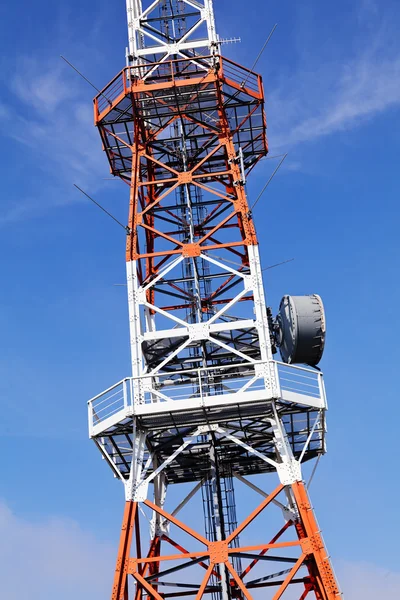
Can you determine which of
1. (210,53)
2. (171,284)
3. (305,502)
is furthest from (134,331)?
(210,53)

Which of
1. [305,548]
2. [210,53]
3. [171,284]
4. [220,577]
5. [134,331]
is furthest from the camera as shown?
[210,53]

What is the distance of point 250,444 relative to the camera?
4431cm

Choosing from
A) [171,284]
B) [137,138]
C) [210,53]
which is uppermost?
[210,53]

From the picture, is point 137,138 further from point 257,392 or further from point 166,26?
point 257,392

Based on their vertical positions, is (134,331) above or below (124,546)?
above

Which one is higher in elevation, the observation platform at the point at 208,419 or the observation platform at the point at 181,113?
the observation platform at the point at 181,113

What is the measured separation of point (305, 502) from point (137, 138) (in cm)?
2080

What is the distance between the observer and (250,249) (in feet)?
149

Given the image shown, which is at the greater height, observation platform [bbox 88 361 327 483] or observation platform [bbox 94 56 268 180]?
observation platform [bbox 94 56 268 180]

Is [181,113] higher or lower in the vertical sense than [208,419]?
higher

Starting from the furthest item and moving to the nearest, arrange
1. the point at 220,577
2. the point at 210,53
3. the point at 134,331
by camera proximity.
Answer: the point at 210,53
the point at 134,331
the point at 220,577

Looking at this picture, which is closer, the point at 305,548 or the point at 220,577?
the point at 305,548

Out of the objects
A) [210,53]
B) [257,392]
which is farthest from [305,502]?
[210,53]

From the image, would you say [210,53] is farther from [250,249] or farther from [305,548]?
[305,548]
